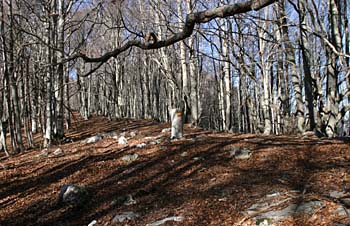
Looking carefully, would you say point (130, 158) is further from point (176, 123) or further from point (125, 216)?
point (125, 216)

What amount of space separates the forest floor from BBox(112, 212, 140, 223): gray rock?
0.20 feet

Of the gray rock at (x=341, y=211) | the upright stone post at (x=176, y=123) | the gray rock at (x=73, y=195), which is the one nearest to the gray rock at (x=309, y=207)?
the gray rock at (x=341, y=211)

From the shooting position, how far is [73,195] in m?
5.96

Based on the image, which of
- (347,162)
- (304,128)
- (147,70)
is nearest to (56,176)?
(347,162)

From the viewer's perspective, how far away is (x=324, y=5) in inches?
562

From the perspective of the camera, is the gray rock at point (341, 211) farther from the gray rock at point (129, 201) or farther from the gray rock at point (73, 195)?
the gray rock at point (73, 195)

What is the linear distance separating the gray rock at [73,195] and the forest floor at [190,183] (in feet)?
0.48

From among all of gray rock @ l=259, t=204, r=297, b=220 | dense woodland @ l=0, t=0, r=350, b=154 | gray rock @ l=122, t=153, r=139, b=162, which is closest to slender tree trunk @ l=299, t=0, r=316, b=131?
dense woodland @ l=0, t=0, r=350, b=154

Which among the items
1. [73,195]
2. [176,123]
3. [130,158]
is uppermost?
[176,123]

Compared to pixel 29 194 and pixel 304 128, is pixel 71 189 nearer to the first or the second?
pixel 29 194

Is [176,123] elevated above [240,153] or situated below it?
above

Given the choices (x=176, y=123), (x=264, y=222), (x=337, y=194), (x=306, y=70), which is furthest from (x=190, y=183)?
(x=306, y=70)

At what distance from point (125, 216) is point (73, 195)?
4.45 ft

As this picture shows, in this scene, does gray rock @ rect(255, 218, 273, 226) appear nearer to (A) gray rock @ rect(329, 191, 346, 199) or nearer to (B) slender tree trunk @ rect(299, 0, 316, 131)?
(A) gray rock @ rect(329, 191, 346, 199)
